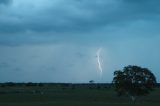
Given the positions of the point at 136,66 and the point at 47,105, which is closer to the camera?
the point at 47,105

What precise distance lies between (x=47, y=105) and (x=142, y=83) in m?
17.3

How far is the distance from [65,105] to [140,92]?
14810mm

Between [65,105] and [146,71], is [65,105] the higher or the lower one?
the lower one

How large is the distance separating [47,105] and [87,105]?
6453 millimetres

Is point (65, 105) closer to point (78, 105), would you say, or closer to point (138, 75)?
point (78, 105)

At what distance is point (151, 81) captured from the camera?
77.1 metres

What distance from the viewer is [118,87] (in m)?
78.5

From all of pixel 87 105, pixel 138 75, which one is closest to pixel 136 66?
pixel 138 75

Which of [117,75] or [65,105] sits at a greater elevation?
[117,75]

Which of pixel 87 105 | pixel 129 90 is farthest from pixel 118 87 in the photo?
pixel 87 105

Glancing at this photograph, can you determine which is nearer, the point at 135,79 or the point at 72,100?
the point at 135,79

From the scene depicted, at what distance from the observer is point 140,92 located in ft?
256

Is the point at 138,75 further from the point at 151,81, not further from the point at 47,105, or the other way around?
the point at 47,105

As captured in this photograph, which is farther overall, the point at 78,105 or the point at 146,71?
the point at 146,71
